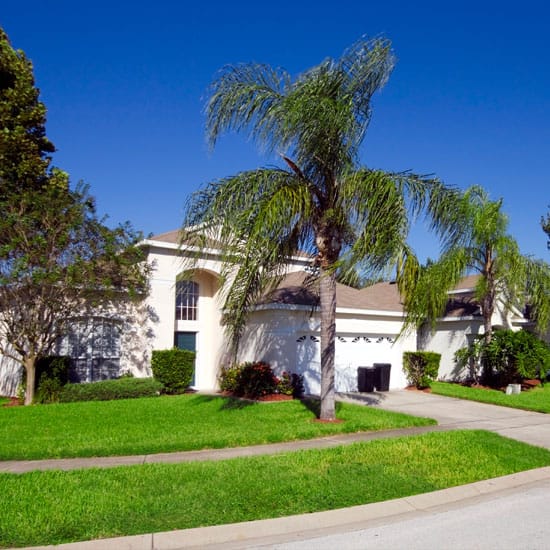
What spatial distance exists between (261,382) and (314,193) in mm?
6710

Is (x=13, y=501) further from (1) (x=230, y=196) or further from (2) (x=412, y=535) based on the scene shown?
(1) (x=230, y=196)

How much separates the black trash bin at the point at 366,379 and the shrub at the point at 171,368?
5858 millimetres

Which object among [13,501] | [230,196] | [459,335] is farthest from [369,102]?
[459,335]

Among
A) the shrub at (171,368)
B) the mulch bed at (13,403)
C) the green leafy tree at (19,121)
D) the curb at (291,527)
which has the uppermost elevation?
the green leafy tree at (19,121)

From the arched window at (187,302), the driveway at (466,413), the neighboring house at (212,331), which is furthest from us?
the arched window at (187,302)

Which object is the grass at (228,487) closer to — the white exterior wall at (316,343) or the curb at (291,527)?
the curb at (291,527)

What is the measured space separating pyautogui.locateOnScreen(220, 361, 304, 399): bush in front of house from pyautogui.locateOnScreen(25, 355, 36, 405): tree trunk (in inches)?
228

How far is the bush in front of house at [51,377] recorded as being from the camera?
1528 centimetres

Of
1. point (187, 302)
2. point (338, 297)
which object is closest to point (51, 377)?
point (187, 302)

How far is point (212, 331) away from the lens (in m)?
20.3

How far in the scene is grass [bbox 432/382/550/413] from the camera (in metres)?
15.3

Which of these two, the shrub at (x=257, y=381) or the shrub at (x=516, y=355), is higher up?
the shrub at (x=516, y=355)

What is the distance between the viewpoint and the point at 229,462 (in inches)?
315

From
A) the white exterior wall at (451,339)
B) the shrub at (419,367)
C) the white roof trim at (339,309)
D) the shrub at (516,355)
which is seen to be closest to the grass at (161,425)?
the white roof trim at (339,309)
